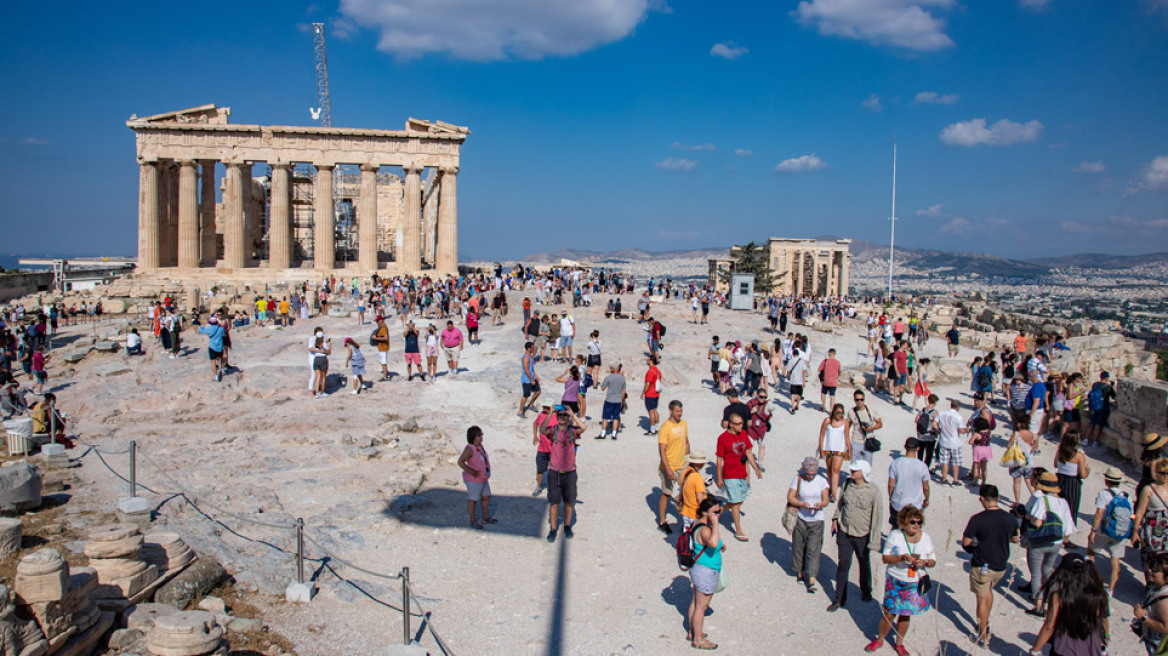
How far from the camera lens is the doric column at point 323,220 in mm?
36312

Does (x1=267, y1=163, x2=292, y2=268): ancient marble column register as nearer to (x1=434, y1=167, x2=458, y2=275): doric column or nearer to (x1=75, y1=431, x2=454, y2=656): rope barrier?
(x1=434, y1=167, x2=458, y2=275): doric column

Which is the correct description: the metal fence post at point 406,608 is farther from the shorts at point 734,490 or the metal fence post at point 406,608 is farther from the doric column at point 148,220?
the doric column at point 148,220

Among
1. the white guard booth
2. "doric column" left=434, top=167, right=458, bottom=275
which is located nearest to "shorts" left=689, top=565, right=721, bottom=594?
the white guard booth

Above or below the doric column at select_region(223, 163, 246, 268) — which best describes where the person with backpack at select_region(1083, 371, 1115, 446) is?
below

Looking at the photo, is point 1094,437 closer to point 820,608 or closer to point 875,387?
point 875,387

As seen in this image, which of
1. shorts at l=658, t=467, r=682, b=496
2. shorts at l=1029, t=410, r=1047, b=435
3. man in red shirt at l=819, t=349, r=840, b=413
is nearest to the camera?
shorts at l=658, t=467, r=682, b=496

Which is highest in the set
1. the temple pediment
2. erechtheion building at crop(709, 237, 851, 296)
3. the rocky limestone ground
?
the temple pediment

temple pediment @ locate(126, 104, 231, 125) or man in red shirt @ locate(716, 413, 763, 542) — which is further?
temple pediment @ locate(126, 104, 231, 125)

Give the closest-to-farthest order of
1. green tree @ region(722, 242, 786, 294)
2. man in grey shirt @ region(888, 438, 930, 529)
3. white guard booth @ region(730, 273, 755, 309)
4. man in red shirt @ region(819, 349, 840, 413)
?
man in grey shirt @ region(888, 438, 930, 529)
man in red shirt @ region(819, 349, 840, 413)
white guard booth @ region(730, 273, 755, 309)
green tree @ region(722, 242, 786, 294)

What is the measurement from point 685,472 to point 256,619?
4384 mm

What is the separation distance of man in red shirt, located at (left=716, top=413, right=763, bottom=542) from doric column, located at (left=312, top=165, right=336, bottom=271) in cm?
3208

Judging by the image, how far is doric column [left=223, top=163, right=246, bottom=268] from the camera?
35156mm

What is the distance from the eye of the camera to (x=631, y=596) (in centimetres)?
710

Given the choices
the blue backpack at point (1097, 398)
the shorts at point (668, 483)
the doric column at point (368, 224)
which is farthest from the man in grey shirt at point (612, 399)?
the doric column at point (368, 224)
